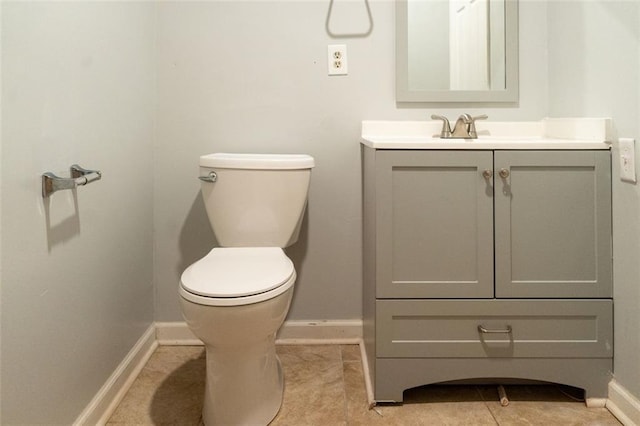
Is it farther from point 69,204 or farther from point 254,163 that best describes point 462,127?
point 69,204

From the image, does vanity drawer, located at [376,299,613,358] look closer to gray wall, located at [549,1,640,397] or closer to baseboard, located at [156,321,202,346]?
gray wall, located at [549,1,640,397]

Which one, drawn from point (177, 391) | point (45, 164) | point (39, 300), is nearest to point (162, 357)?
point (177, 391)

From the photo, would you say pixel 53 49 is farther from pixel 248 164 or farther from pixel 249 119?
pixel 249 119

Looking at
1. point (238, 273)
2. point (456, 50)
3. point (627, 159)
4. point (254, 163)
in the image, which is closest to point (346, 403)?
point (238, 273)

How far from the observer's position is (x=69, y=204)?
47.8 inches

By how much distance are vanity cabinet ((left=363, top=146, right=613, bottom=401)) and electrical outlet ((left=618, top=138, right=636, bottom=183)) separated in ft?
0.18

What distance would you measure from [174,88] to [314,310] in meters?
1.08

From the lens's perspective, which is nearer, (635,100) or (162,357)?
(635,100)

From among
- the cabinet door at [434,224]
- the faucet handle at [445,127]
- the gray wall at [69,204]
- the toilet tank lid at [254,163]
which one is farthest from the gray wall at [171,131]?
the cabinet door at [434,224]

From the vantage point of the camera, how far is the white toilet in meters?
1.20

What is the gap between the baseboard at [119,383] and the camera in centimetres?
133

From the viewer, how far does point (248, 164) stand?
1612mm

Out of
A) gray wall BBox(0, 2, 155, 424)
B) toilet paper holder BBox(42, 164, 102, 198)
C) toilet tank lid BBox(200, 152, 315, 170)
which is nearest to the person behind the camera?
gray wall BBox(0, 2, 155, 424)

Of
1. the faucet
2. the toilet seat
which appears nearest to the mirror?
the faucet
